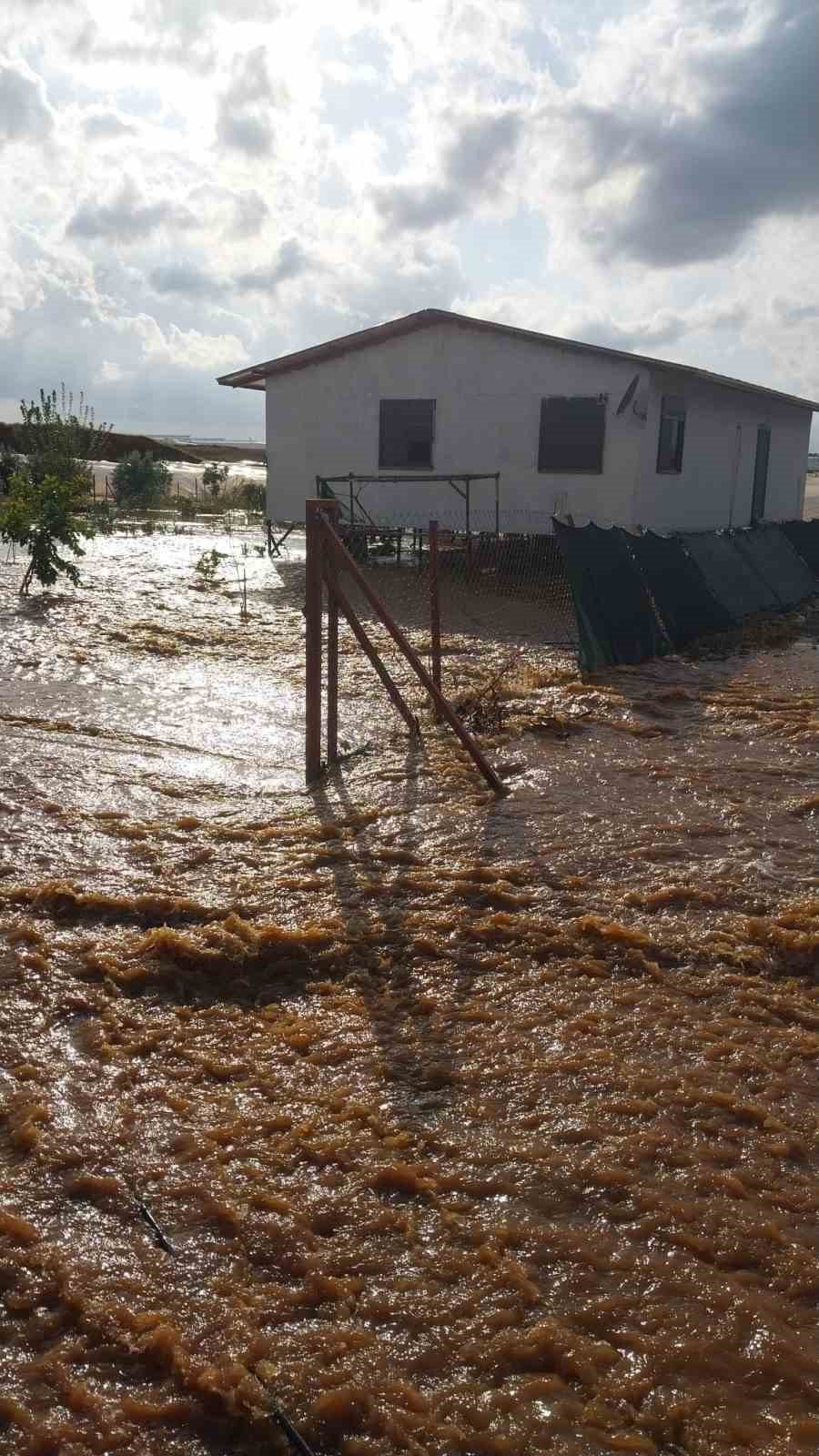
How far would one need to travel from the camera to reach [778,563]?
1781 centimetres

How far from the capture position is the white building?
17.6 metres

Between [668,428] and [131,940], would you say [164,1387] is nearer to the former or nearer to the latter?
[131,940]

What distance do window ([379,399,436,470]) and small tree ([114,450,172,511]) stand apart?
14515 mm

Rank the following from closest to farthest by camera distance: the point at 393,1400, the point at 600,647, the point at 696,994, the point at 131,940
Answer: the point at 393,1400, the point at 696,994, the point at 131,940, the point at 600,647

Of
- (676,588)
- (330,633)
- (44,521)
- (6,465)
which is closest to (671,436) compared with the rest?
(676,588)

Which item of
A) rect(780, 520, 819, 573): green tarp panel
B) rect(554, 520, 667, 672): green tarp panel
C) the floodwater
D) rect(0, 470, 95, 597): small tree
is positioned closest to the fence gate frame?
the floodwater

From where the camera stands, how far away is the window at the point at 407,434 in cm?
1894

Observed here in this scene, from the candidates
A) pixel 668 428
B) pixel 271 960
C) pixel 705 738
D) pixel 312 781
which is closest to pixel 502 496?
pixel 668 428

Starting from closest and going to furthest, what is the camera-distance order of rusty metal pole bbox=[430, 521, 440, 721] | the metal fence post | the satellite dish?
the metal fence post
rusty metal pole bbox=[430, 521, 440, 721]
the satellite dish

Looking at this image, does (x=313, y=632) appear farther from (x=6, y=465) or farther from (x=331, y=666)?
(x=6, y=465)

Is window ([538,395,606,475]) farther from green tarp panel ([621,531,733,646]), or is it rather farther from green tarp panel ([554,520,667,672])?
green tarp panel ([554,520,667,672])

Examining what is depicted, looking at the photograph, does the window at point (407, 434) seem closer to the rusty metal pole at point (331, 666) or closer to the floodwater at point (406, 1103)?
the rusty metal pole at point (331, 666)

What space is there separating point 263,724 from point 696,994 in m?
4.92

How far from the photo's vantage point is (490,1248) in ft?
10.9
